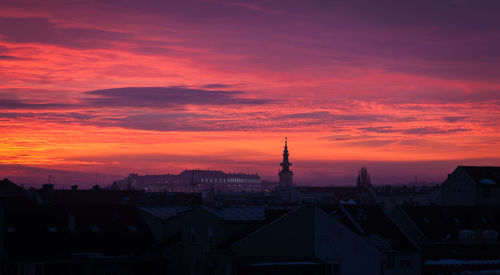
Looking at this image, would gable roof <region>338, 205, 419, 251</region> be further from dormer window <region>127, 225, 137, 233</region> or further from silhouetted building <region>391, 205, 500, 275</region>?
dormer window <region>127, 225, 137, 233</region>

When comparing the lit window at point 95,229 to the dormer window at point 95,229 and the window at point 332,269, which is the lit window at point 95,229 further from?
the window at point 332,269

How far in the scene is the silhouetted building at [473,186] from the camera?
118875 mm

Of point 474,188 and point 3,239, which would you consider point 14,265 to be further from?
point 474,188

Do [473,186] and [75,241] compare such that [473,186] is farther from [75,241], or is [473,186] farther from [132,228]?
[75,241]

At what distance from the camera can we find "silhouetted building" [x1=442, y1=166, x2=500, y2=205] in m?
119

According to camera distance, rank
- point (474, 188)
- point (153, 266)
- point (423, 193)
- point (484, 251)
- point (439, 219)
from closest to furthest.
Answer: point (153, 266) < point (484, 251) < point (439, 219) < point (474, 188) < point (423, 193)

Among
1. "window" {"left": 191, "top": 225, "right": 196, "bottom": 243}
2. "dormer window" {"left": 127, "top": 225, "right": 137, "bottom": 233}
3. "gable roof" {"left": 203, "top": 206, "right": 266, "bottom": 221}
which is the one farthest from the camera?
"dormer window" {"left": 127, "top": 225, "right": 137, "bottom": 233}

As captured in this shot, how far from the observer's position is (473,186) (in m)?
120

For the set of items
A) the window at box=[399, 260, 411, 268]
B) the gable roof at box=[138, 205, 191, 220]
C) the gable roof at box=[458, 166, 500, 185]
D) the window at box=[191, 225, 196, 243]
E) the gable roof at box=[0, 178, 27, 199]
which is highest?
the gable roof at box=[458, 166, 500, 185]

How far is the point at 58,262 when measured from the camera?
6462 cm

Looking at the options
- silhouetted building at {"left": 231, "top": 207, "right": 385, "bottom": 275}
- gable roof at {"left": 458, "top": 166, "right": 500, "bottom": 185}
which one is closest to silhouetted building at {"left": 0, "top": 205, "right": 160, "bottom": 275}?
silhouetted building at {"left": 231, "top": 207, "right": 385, "bottom": 275}

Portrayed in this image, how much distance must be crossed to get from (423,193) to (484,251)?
108233mm

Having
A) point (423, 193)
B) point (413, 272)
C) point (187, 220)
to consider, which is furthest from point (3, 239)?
point (423, 193)

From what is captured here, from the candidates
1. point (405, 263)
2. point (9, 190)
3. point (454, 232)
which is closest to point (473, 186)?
point (454, 232)
